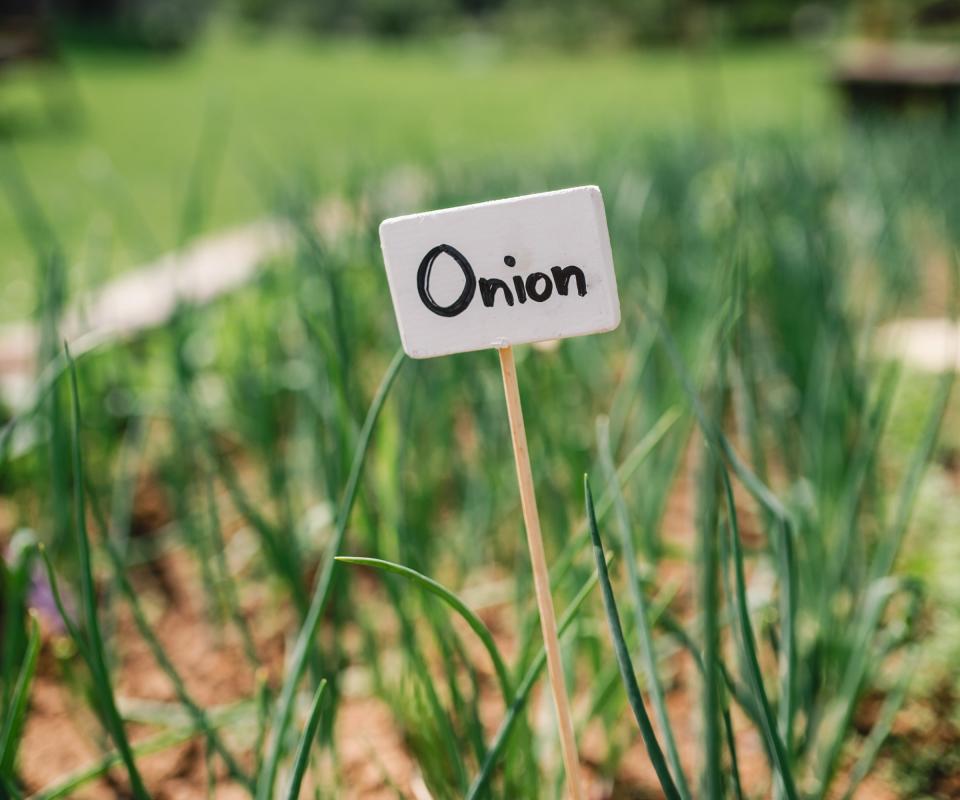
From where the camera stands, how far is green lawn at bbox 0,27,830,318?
258cm

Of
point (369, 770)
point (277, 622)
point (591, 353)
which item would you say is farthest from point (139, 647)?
point (591, 353)

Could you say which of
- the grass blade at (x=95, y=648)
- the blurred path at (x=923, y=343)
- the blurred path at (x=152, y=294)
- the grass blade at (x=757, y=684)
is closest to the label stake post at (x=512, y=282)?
the grass blade at (x=757, y=684)

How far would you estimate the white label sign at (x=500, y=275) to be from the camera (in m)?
0.58

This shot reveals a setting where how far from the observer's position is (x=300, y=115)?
654cm

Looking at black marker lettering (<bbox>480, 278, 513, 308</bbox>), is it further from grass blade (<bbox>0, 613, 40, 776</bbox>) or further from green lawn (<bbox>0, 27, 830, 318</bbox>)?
green lawn (<bbox>0, 27, 830, 318</bbox>)

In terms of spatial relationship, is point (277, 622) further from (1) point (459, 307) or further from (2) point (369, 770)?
(1) point (459, 307)

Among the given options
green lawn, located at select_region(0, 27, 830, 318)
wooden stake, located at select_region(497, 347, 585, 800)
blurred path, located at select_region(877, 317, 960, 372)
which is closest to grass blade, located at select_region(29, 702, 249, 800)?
wooden stake, located at select_region(497, 347, 585, 800)

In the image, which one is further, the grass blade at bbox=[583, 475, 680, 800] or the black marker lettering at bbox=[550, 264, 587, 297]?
the black marker lettering at bbox=[550, 264, 587, 297]

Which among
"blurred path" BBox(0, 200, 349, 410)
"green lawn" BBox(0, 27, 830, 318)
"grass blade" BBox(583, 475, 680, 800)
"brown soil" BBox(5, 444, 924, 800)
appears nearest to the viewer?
"grass blade" BBox(583, 475, 680, 800)

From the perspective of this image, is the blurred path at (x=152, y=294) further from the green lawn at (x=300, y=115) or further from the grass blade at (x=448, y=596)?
the grass blade at (x=448, y=596)

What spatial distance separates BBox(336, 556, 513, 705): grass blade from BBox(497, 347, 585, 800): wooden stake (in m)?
0.04

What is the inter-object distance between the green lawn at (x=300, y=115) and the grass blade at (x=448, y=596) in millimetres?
957

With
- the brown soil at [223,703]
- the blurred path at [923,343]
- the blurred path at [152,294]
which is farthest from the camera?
the blurred path at [923,343]

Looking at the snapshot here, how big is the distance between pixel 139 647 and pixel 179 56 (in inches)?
370
